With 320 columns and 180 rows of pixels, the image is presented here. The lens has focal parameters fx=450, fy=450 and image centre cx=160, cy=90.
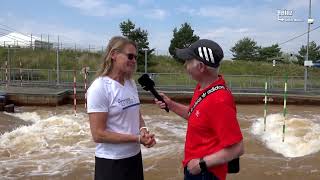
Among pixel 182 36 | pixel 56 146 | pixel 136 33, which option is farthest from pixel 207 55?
pixel 182 36

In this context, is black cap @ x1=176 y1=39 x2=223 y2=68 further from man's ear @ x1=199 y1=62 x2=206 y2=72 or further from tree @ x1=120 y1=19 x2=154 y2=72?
tree @ x1=120 y1=19 x2=154 y2=72

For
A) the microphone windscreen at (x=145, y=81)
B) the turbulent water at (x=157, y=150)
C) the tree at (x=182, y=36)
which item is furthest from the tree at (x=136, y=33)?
the microphone windscreen at (x=145, y=81)

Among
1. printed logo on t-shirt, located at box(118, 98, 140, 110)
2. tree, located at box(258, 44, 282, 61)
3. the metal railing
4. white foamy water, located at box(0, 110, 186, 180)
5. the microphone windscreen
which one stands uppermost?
tree, located at box(258, 44, 282, 61)

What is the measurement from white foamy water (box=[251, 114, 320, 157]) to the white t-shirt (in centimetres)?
726

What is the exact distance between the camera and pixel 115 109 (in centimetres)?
312

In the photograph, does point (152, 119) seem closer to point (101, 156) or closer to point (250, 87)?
point (250, 87)

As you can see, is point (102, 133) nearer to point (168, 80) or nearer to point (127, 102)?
point (127, 102)

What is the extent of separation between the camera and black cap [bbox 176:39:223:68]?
9.24ft

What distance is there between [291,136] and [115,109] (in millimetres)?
9831

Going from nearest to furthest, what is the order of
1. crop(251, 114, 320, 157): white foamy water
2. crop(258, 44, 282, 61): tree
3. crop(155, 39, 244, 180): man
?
crop(155, 39, 244, 180): man < crop(251, 114, 320, 157): white foamy water < crop(258, 44, 282, 61): tree

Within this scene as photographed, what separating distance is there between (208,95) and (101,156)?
3.07ft

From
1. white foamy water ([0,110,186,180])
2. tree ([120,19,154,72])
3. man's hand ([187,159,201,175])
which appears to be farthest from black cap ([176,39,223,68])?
tree ([120,19,154,72])

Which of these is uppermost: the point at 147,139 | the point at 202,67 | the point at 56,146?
the point at 202,67

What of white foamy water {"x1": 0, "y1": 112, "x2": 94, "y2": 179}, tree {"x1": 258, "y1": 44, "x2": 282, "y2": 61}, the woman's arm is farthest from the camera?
tree {"x1": 258, "y1": 44, "x2": 282, "y2": 61}
